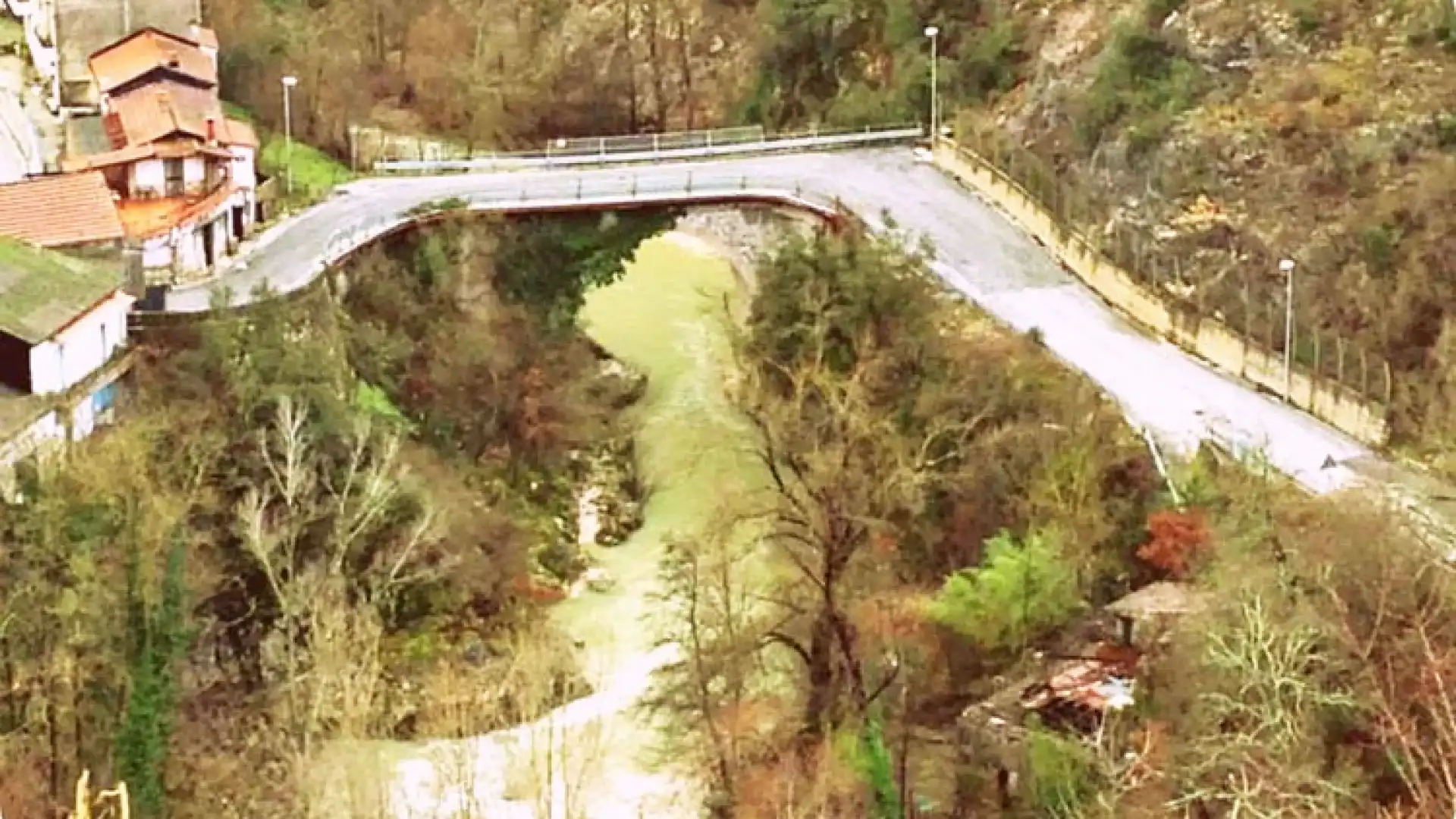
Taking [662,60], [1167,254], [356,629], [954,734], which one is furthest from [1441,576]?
[662,60]

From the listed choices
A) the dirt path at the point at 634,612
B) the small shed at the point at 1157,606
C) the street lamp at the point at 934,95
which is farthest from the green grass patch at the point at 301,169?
the small shed at the point at 1157,606

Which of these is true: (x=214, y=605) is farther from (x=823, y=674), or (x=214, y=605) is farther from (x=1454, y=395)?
(x=1454, y=395)

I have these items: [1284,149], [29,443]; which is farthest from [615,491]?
[1284,149]

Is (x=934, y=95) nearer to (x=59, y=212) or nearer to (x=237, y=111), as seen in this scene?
(x=237, y=111)

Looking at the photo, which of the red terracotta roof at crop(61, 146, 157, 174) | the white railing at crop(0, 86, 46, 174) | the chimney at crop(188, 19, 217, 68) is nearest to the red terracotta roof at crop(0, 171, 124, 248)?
the red terracotta roof at crop(61, 146, 157, 174)

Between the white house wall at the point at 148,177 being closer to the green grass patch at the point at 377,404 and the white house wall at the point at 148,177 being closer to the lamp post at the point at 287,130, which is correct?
the lamp post at the point at 287,130

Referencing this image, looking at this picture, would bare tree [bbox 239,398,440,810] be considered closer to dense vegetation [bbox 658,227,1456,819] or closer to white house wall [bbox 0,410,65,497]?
white house wall [bbox 0,410,65,497]

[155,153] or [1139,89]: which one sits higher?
[1139,89]
